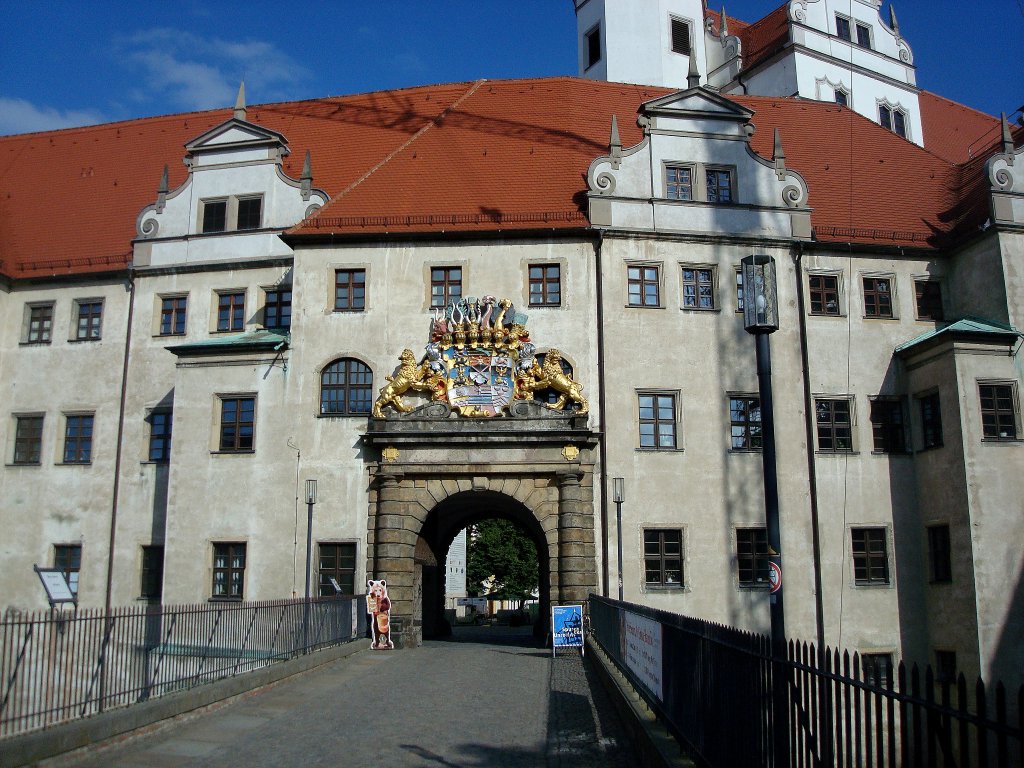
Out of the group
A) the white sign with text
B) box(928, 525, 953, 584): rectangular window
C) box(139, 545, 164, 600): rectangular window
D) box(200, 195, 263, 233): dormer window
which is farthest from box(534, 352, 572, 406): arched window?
the white sign with text

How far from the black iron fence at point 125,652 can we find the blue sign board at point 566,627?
5.74 m

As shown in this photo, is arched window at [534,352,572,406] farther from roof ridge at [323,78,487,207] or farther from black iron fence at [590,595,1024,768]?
black iron fence at [590,595,1024,768]

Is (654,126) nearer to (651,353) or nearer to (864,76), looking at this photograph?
(651,353)

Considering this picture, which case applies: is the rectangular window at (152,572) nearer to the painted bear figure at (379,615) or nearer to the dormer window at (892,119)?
the painted bear figure at (379,615)

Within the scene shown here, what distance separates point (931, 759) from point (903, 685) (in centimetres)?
35

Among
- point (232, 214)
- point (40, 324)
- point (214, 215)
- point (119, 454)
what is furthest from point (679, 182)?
point (40, 324)

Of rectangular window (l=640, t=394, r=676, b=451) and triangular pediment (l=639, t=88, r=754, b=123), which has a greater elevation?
triangular pediment (l=639, t=88, r=754, b=123)

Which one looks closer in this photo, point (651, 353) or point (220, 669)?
point (220, 669)

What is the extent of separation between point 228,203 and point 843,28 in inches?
1167

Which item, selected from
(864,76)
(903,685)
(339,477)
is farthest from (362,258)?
(864,76)

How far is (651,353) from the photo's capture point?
87.4 ft

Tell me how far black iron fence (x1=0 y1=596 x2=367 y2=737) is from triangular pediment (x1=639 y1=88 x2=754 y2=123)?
17.0 meters

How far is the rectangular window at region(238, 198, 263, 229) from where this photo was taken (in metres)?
29.4

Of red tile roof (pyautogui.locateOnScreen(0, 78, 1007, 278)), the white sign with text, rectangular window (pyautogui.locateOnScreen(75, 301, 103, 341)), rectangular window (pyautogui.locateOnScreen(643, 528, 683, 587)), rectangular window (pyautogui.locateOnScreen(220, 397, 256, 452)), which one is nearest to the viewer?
the white sign with text
